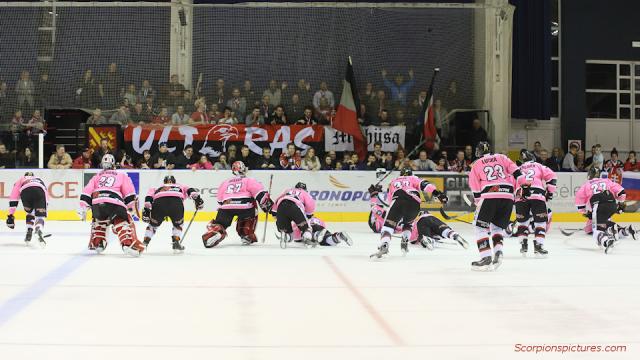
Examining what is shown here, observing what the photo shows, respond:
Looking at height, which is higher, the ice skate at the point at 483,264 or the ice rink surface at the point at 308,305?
the ice skate at the point at 483,264

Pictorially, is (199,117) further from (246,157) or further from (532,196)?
(532,196)

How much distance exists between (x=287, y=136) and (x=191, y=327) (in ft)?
40.7

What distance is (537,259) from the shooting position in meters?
9.34

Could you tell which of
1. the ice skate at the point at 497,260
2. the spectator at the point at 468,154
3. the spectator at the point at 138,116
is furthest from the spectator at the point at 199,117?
the ice skate at the point at 497,260

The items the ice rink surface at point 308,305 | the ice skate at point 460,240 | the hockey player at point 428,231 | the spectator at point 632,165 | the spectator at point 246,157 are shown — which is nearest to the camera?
the ice rink surface at point 308,305

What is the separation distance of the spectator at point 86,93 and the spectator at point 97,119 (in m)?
0.49

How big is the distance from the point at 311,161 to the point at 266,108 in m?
2.38

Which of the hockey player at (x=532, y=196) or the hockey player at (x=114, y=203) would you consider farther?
the hockey player at (x=532, y=196)

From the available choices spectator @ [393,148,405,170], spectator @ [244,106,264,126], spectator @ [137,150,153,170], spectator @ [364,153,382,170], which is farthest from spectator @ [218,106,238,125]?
spectator @ [393,148,405,170]

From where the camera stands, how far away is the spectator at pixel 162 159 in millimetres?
15984

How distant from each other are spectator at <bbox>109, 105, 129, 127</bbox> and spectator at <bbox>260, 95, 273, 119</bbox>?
9.56 feet

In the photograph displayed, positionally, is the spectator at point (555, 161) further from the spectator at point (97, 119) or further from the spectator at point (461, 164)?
the spectator at point (97, 119)

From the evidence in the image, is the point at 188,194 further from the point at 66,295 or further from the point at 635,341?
the point at 635,341

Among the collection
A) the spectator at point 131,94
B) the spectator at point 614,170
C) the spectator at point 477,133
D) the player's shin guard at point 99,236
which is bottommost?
the player's shin guard at point 99,236
